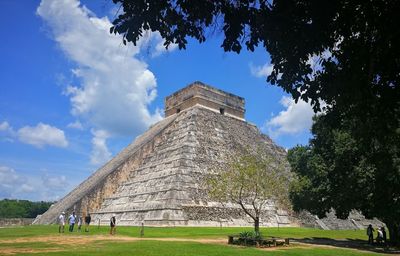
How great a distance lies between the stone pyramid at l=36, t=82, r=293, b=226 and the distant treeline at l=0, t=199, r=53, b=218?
34332 millimetres

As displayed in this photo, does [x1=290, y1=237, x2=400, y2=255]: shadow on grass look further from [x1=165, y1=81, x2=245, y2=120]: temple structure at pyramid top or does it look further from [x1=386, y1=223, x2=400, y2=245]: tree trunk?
[x1=165, y1=81, x2=245, y2=120]: temple structure at pyramid top

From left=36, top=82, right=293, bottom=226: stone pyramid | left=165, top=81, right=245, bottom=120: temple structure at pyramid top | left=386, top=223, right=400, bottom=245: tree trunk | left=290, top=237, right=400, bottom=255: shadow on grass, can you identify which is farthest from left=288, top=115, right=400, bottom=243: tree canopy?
left=165, top=81, right=245, bottom=120: temple structure at pyramid top

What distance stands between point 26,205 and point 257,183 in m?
61.9

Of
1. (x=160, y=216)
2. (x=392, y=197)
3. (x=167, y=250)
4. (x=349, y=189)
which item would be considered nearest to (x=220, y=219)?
(x=160, y=216)

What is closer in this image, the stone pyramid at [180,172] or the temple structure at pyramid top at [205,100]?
the stone pyramid at [180,172]

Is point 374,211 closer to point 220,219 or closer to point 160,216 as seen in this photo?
point 220,219

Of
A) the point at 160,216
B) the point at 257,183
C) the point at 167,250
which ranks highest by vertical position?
the point at 257,183

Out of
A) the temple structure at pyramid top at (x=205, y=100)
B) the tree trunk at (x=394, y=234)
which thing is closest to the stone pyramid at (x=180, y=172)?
the temple structure at pyramid top at (x=205, y=100)

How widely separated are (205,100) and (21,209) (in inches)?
1791

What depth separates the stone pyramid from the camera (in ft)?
82.4

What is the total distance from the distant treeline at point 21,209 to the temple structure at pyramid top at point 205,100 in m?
37.9

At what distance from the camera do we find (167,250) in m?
13.1

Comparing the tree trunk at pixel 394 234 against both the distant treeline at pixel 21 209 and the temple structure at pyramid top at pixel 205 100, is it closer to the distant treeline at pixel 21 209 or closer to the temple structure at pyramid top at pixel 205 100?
the temple structure at pyramid top at pixel 205 100

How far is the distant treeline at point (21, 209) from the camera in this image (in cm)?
6560
